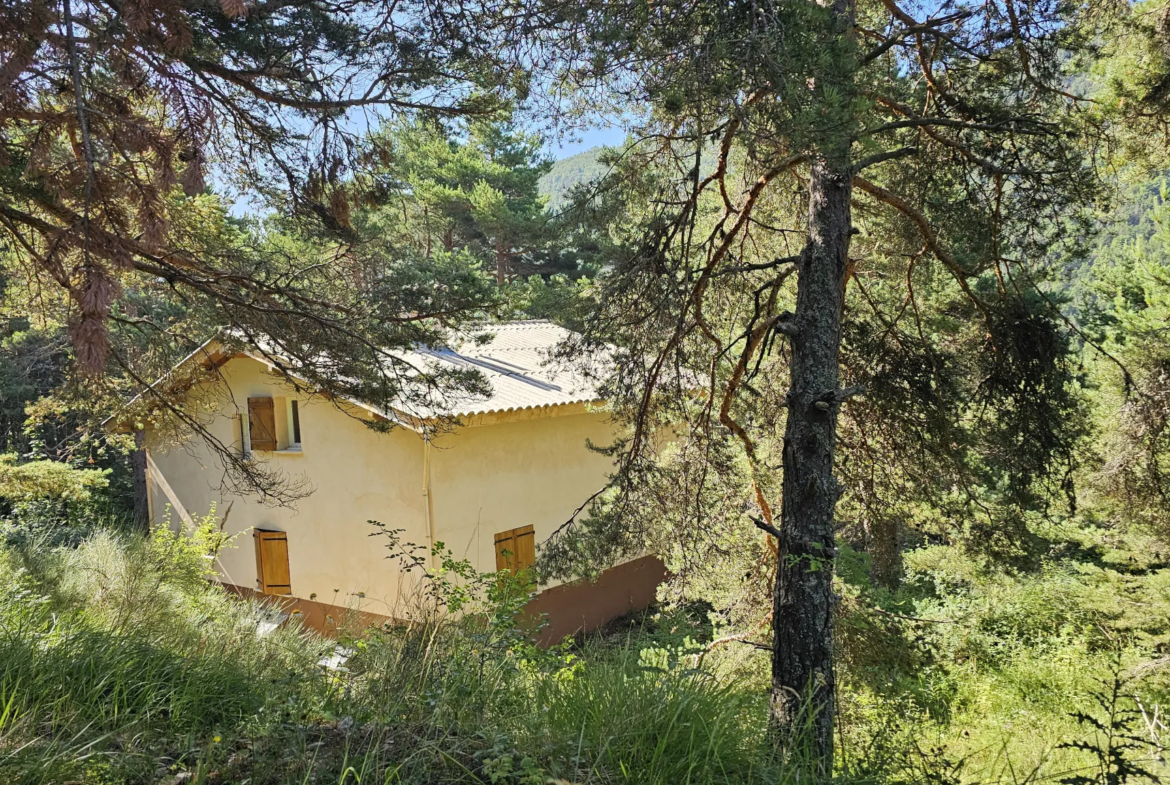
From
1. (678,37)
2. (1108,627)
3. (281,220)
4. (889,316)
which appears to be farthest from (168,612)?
(1108,627)

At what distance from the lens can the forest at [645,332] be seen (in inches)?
107

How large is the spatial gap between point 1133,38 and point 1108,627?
21.9ft

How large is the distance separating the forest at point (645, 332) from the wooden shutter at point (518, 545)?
413 cm

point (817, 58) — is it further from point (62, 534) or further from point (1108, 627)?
point (62, 534)

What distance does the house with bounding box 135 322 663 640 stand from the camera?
9703 millimetres

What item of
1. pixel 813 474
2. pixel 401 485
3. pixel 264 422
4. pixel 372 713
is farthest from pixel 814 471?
pixel 264 422

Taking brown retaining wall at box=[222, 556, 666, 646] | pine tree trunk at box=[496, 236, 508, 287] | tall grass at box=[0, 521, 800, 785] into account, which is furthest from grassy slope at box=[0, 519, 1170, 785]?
Result: pine tree trunk at box=[496, 236, 508, 287]

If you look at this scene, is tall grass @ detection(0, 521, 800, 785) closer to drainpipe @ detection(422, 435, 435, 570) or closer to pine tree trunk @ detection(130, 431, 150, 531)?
drainpipe @ detection(422, 435, 435, 570)

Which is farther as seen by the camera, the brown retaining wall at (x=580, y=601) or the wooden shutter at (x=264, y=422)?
the wooden shutter at (x=264, y=422)

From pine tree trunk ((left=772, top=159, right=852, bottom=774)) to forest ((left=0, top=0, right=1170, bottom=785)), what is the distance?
0.07ft

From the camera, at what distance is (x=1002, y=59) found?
14.8 ft

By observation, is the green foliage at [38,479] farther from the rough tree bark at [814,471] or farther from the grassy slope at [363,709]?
the rough tree bark at [814,471]

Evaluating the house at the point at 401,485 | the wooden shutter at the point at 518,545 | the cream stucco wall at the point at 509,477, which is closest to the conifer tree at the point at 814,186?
the house at the point at 401,485

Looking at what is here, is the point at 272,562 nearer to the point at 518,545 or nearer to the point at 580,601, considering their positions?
the point at 518,545
